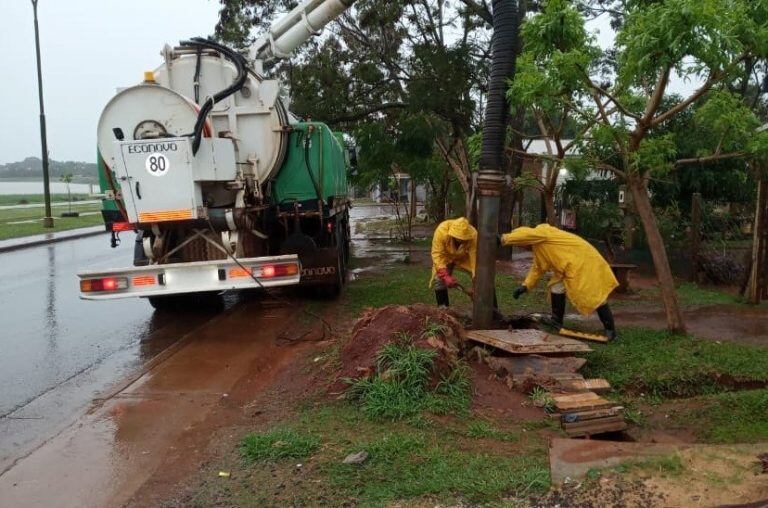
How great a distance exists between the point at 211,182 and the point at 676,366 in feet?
16.3

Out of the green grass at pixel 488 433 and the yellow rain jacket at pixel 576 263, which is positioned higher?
the yellow rain jacket at pixel 576 263

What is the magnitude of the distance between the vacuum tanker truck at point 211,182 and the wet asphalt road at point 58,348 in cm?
78

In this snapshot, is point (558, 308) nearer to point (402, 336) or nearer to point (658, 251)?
point (658, 251)

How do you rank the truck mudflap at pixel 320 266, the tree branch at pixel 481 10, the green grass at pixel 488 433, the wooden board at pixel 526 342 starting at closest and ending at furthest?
the green grass at pixel 488 433, the wooden board at pixel 526 342, the truck mudflap at pixel 320 266, the tree branch at pixel 481 10

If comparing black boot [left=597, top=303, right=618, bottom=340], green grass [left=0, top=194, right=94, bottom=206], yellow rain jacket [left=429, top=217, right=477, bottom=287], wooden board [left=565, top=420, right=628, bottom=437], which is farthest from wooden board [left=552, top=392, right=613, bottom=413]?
green grass [left=0, top=194, right=94, bottom=206]

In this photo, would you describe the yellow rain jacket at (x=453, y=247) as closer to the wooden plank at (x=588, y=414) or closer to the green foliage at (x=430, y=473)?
the wooden plank at (x=588, y=414)

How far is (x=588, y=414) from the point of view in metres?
4.50

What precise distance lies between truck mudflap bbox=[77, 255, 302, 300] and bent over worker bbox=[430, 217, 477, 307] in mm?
1838

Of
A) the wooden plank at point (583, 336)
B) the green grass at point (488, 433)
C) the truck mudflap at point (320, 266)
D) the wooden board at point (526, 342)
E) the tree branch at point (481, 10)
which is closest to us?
the green grass at point (488, 433)

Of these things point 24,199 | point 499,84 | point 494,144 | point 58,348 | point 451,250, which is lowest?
point 58,348

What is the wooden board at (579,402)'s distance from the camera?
4.61 metres

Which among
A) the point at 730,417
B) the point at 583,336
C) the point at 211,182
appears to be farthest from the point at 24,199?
the point at 730,417

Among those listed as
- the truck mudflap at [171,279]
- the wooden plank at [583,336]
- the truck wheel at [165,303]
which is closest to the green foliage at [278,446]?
the truck mudflap at [171,279]

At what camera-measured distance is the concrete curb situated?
1836 cm
